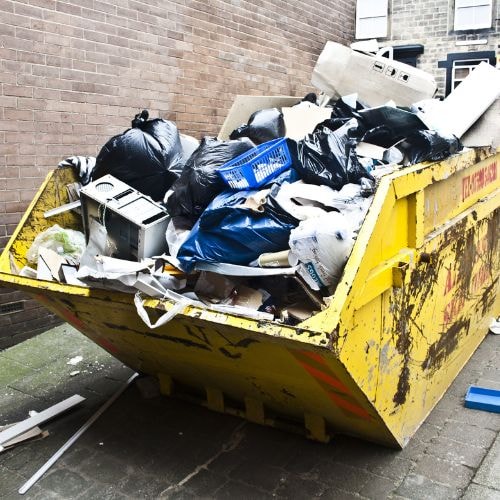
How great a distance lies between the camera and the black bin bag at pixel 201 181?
254 centimetres

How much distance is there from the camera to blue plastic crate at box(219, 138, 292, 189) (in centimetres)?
246

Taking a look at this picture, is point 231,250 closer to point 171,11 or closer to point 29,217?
point 29,217

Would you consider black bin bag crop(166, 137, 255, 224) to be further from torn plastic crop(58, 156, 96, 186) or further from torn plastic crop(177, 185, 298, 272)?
torn plastic crop(58, 156, 96, 186)

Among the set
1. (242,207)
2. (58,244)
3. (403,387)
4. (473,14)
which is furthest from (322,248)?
(473,14)

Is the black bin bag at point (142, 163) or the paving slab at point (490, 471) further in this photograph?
the black bin bag at point (142, 163)

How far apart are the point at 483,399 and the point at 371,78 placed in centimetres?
217

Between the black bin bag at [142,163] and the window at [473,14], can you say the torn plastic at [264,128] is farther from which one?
the window at [473,14]

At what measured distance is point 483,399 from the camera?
10.2 feet

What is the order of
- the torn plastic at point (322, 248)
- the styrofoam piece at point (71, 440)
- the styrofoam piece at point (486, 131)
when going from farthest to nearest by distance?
the styrofoam piece at point (486, 131), the styrofoam piece at point (71, 440), the torn plastic at point (322, 248)

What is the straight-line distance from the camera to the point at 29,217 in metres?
3.00

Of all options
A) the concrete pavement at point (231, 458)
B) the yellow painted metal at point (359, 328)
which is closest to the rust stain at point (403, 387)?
the yellow painted metal at point (359, 328)

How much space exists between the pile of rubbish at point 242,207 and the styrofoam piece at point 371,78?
35 cm

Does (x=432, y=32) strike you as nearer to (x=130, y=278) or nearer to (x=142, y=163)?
(x=142, y=163)

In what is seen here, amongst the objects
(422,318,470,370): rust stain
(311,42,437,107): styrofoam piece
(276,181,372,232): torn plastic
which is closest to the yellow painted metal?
(422,318,470,370): rust stain
